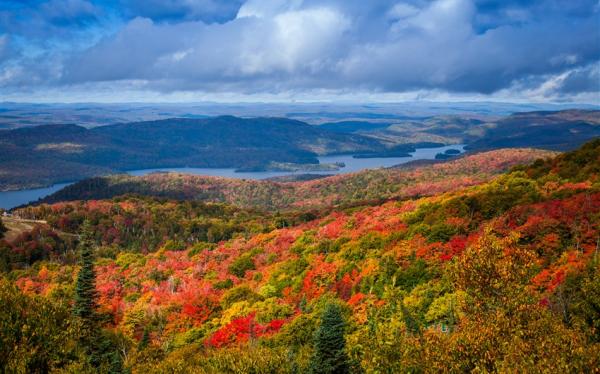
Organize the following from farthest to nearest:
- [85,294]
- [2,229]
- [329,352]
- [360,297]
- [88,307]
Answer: [2,229]
[88,307]
[85,294]
[360,297]
[329,352]

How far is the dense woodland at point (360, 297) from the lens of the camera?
2569 cm

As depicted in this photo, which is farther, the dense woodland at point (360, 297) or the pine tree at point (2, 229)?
the pine tree at point (2, 229)

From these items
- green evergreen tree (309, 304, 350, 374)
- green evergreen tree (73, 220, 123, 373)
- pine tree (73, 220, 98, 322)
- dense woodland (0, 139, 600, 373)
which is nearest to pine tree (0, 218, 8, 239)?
dense woodland (0, 139, 600, 373)

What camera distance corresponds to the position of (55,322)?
32.1 metres

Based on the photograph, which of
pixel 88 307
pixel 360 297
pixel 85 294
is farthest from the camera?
pixel 88 307

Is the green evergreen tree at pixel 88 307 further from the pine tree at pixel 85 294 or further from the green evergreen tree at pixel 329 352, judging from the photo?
the green evergreen tree at pixel 329 352

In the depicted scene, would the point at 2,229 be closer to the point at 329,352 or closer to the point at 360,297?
the point at 360,297

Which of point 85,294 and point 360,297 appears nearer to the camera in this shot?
point 360,297

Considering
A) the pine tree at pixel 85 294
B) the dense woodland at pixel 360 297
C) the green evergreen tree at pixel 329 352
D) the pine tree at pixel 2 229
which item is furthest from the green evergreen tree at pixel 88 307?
the pine tree at pixel 2 229

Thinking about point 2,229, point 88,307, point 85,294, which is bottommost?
point 2,229

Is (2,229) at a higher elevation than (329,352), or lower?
lower

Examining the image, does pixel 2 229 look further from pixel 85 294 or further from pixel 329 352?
pixel 329 352

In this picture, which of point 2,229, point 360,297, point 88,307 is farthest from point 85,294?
point 2,229

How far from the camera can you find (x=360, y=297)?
4844 cm
